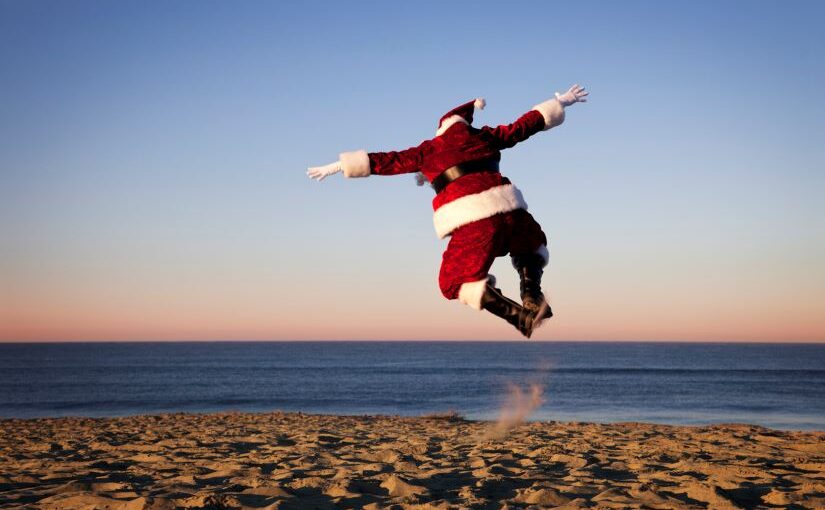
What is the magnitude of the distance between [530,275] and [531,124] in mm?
1001

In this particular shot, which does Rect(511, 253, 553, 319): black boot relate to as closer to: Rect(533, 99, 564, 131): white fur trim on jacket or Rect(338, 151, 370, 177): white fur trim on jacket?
Rect(533, 99, 564, 131): white fur trim on jacket

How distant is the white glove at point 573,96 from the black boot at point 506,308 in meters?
1.48

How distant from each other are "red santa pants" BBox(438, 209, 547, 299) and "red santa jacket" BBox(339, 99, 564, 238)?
0.06 m

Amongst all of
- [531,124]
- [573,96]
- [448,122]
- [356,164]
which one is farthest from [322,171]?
[573,96]

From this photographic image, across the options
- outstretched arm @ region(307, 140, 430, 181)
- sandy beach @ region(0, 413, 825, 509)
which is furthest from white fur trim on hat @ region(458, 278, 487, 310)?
sandy beach @ region(0, 413, 825, 509)

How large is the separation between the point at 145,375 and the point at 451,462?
200 feet

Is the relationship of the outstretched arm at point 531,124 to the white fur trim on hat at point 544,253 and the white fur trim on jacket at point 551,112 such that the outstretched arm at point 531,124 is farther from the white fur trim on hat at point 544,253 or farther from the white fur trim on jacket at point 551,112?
the white fur trim on hat at point 544,253

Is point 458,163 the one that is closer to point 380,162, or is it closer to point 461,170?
point 461,170

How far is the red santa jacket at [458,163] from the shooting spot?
163 inches

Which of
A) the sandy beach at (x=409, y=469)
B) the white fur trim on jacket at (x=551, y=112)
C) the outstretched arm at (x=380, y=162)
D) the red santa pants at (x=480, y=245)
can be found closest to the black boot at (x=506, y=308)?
the red santa pants at (x=480, y=245)

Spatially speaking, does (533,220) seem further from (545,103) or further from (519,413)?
(519,413)

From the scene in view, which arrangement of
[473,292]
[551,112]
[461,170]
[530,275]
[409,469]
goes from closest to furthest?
1. [473,292]
2. [461,170]
3. [530,275]
4. [551,112]
5. [409,469]

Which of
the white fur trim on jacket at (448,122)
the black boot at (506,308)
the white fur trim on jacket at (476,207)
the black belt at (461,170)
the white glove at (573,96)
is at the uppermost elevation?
the white glove at (573,96)

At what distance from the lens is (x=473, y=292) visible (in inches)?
160
